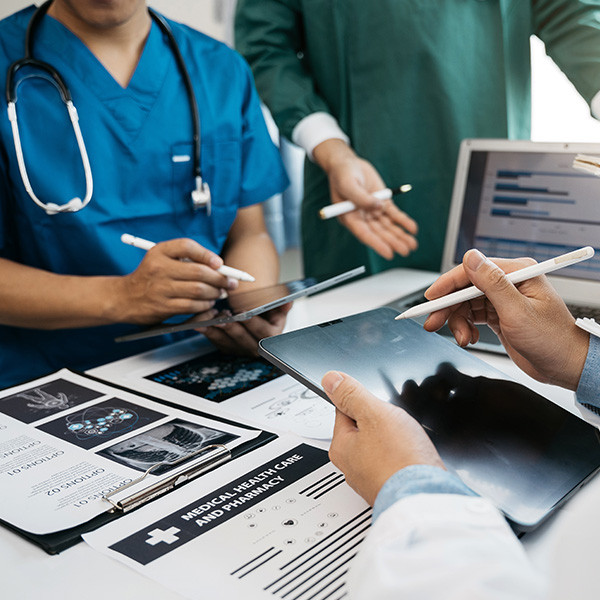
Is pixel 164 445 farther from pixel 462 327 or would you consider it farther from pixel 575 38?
pixel 575 38

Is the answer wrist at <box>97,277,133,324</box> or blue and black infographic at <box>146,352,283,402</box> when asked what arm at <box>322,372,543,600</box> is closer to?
blue and black infographic at <box>146,352,283,402</box>

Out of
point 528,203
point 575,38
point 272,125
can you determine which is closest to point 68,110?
point 528,203

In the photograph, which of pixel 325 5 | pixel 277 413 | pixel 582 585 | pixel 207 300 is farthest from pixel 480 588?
pixel 325 5

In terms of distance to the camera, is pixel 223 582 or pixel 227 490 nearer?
pixel 223 582

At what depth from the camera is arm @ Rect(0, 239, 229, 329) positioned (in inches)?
34.2

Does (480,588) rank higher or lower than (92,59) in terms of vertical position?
lower

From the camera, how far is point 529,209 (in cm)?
115

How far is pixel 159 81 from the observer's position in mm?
1087

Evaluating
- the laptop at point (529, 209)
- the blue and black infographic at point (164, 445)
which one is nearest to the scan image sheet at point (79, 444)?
the blue and black infographic at point (164, 445)

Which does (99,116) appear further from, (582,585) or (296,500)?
(582,585)

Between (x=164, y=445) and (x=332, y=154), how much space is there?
821mm

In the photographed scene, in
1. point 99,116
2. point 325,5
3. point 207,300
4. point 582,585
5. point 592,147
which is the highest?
point 325,5

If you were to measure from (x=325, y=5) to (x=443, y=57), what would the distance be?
28cm

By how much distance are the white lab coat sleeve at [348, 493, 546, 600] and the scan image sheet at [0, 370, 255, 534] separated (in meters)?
0.26
